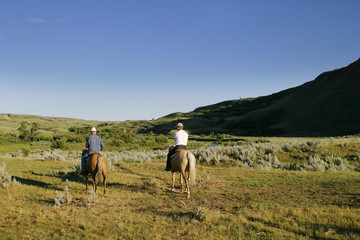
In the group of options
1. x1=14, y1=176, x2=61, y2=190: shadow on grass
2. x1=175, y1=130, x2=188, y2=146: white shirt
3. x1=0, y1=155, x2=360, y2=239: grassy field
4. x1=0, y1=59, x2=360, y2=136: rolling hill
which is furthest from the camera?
x1=0, y1=59, x2=360, y2=136: rolling hill

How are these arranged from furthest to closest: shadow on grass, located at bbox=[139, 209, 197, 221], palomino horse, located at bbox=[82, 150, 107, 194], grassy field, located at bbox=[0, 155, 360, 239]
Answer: palomino horse, located at bbox=[82, 150, 107, 194] → shadow on grass, located at bbox=[139, 209, 197, 221] → grassy field, located at bbox=[0, 155, 360, 239]

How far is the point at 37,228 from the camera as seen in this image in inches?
262

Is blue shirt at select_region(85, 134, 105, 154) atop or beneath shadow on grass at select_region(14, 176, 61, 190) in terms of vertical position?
atop

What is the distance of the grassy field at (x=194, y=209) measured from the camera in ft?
19.9

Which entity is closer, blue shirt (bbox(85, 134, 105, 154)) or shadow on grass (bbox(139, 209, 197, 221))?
shadow on grass (bbox(139, 209, 197, 221))

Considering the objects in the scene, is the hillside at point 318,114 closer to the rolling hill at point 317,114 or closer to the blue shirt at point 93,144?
the rolling hill at point 317,114

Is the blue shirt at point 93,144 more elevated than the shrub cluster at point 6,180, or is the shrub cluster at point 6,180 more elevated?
the blue shirt at point 93,144

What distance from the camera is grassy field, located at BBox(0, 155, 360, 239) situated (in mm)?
6070

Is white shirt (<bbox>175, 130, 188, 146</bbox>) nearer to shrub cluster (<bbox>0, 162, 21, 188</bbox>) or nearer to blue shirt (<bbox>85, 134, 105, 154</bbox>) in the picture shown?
blue shirt (<bbox>85, 134, 105, 154</bbox>)

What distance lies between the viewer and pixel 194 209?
8062mm

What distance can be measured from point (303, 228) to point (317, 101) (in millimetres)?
71278

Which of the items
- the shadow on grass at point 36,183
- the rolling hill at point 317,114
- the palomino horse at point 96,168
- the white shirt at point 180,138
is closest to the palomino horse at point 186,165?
the white shirt at point 180,138

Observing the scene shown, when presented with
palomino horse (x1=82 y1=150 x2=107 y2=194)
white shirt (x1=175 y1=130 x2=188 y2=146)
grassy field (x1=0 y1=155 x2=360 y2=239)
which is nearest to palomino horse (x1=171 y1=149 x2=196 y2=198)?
white shirt (x1=175 y1=130 x2=188 y2=146)

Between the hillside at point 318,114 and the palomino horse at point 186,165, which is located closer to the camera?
the palomino horse at point 186,165
